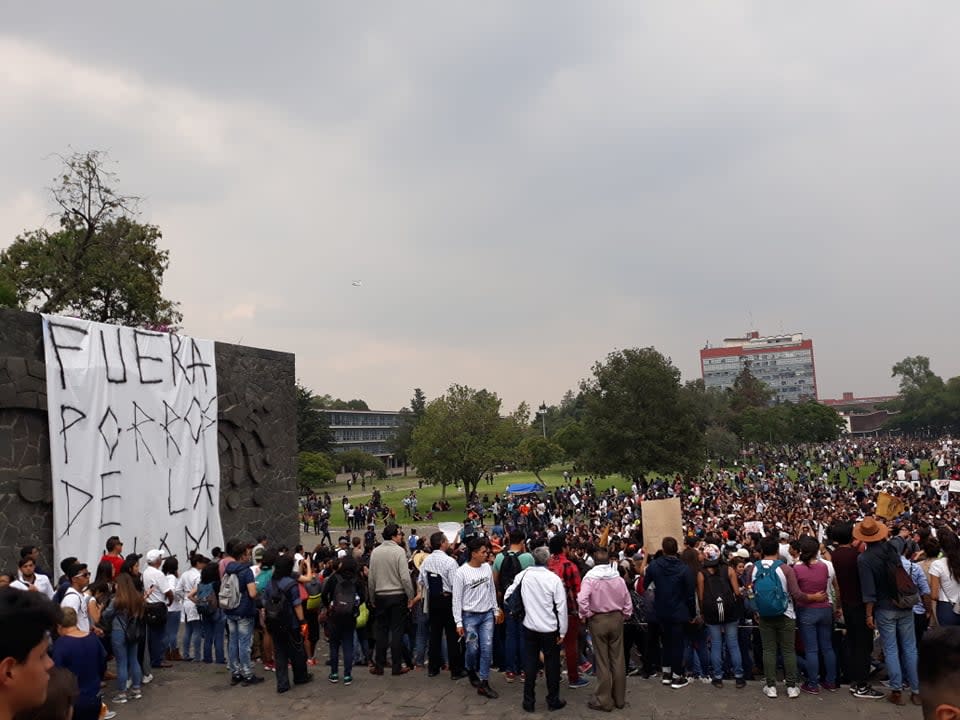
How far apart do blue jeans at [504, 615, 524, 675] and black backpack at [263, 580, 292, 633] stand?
2328 mm

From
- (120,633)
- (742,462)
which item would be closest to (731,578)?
(120,633)

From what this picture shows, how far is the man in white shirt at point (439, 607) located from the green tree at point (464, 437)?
31.1m

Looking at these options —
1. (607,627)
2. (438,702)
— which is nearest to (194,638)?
(438,702)

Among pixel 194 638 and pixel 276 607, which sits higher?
pixel 276 607

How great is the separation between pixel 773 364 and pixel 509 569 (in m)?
175

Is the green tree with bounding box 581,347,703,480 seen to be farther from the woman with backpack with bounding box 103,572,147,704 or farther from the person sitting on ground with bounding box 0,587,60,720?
the person sitting on ground with bounding box 0,587,60,720

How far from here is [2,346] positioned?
1061 cm

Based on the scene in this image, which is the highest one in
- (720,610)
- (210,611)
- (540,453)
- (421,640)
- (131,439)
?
(131,439)

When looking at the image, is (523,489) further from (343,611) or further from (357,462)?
(357,462)

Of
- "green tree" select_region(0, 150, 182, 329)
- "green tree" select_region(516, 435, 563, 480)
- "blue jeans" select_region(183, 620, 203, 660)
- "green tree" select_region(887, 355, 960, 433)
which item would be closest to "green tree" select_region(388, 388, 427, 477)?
"green tree" select_region(516, 435, 563, 480)

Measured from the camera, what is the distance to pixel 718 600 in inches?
280

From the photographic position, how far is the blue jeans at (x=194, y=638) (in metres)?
9.32

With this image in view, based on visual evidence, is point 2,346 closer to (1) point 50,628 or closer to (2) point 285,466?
(2) point 285,466

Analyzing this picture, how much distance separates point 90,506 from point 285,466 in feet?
17.5
